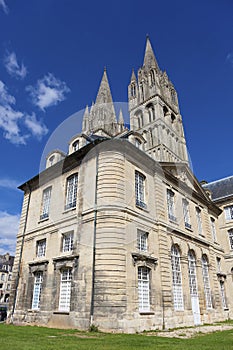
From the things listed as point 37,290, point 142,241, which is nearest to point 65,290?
point 37,290

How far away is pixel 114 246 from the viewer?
10.4 metres

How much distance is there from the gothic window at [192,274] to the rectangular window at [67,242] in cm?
763

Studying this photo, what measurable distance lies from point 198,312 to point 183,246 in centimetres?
384

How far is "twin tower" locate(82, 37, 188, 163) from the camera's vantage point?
39.6 meters

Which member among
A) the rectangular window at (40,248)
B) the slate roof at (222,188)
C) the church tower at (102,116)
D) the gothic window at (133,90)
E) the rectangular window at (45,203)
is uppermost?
the gothic window at (133,90)

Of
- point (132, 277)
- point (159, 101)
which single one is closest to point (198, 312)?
point (132, 277)

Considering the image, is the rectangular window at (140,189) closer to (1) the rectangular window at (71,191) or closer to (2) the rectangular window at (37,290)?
(1) the rectangular window at (71,191)

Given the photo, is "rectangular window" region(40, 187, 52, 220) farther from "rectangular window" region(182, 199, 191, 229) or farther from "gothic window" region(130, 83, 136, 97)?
"gothic window" region(130, 83, 136, 97)

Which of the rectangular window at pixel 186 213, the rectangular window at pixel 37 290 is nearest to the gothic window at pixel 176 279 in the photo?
the rectangular window at pixel 186 213

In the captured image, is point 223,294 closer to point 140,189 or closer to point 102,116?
point 140,189

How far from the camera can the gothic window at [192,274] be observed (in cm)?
1492

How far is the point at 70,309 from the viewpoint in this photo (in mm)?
10484

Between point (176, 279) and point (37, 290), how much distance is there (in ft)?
24.1

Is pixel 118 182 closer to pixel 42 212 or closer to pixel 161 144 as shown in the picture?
pixel 42 212
